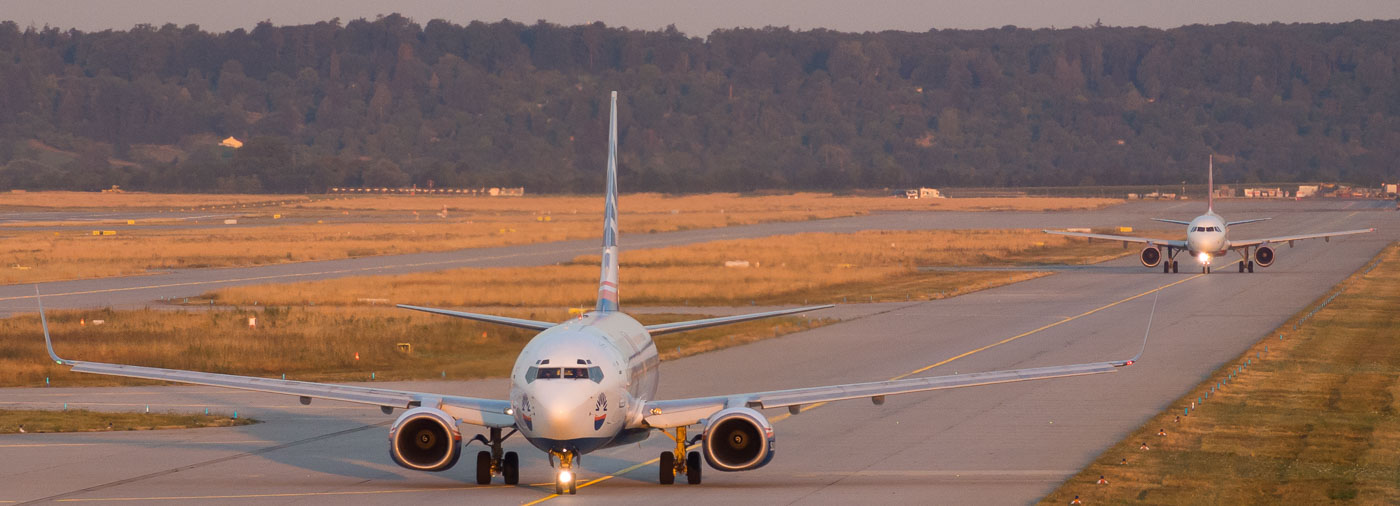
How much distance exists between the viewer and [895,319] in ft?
197

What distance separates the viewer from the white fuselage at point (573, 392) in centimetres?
2225

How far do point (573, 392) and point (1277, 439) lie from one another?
1557 centimetres

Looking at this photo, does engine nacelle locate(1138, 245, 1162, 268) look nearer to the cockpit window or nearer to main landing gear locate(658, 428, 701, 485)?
main landing gear locate(658, 428, 701, 485)

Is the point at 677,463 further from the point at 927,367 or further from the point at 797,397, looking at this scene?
the point at 927,367

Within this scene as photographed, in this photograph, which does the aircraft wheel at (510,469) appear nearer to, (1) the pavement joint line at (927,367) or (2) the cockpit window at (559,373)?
(1) the pavement joint line at (927,367)

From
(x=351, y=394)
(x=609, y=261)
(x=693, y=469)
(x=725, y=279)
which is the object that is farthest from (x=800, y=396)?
(x=725, y=279)

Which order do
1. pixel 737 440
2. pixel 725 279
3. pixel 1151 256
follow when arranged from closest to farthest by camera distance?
pixel 737 440
pixel 725 279
pixel 1151 256

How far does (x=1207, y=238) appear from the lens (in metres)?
83.7

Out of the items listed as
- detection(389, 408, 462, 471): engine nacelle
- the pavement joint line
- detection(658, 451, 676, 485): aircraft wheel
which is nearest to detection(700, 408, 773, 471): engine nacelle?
detection(658, 451, 676, 485): aircraft wheel

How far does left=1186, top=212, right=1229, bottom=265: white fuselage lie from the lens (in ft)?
275

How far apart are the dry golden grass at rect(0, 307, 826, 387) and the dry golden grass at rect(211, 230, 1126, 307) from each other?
8.01 metres

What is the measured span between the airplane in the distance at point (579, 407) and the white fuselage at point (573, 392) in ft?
0.05

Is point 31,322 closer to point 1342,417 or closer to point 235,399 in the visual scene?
point 235,399

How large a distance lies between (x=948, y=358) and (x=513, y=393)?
83.2 ft
